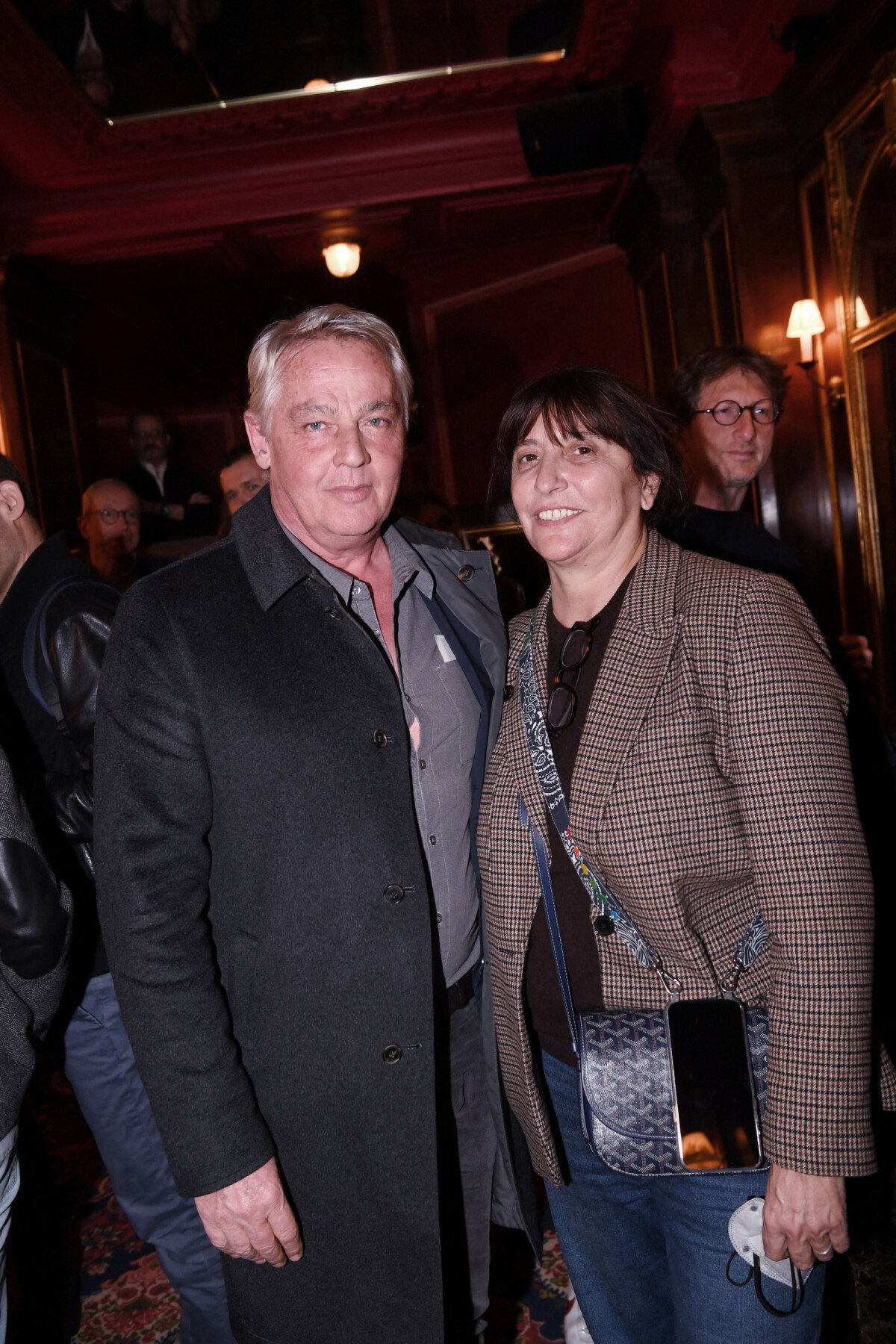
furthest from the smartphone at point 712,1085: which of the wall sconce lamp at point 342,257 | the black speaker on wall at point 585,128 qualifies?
the wall sconce lamp at point 342,257

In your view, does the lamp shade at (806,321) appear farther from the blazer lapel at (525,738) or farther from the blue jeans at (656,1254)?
the blue jeans at (656,1254)

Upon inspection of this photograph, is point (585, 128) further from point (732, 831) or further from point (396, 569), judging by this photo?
point (732, 831)

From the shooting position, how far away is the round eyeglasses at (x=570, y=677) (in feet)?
4.67

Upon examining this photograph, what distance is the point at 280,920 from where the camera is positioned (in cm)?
133

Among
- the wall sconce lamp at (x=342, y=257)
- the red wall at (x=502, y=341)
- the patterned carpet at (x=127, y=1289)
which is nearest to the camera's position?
the patterned carpet at (x=127, y=1289)

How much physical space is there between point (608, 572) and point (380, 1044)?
772mm

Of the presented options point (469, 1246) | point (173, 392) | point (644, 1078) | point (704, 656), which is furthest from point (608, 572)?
point (173, 392)

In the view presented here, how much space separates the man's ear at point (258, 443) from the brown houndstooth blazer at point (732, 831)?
2.07 feet

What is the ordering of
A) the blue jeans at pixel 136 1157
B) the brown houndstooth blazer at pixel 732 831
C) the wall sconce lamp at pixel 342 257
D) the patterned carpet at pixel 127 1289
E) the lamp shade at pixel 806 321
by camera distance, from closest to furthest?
the brown houndstooth blazer at pixel 732 831
the blue jeans at pixel 136 1157
the patterned carpet at pixel 127 1289
the lamp shade at pixel 806 321
the wall sconce lamp at pixel 342 257

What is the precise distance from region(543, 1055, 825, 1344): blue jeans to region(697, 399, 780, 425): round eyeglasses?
1.61m

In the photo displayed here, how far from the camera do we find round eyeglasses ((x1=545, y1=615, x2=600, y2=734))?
1425 millimetres

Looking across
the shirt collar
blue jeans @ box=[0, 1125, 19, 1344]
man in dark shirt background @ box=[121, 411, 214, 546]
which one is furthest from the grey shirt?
man in dark shirt background @ box=[121, 411, 214, 546]

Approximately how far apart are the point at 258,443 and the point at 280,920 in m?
0.77

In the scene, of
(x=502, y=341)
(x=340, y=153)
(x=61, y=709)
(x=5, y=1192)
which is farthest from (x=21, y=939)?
(x=502, y=341)
